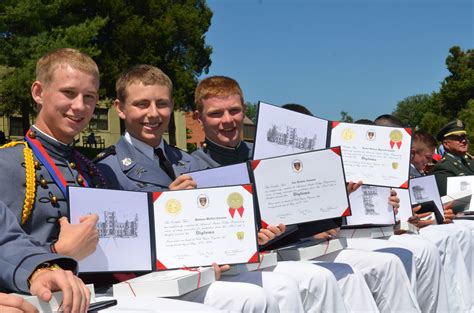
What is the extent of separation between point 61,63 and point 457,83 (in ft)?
137

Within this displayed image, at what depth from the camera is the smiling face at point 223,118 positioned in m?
4.02

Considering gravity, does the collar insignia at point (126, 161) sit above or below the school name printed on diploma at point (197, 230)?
above

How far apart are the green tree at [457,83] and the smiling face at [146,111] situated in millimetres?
39952

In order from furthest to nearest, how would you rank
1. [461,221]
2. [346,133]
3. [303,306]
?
[461,221], [346,133], [303,306]

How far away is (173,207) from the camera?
2789 mm

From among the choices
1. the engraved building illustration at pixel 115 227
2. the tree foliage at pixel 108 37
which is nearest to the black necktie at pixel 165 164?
the engraved building illustration at pixel 115 227

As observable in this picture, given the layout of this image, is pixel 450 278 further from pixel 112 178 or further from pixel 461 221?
pixel 112 178

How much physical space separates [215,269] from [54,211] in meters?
0.76

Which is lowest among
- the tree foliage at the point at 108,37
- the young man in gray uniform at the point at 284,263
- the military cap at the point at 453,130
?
the young man in gray uniform at the point at 284,263

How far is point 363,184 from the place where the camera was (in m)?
3.99

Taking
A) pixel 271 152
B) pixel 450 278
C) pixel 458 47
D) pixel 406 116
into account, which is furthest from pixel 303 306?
pixel 406 116

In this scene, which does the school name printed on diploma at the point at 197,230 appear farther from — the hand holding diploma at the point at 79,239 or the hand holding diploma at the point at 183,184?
the hand holding diploma at the point at 79,239

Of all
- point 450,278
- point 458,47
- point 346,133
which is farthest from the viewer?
point 458,47
